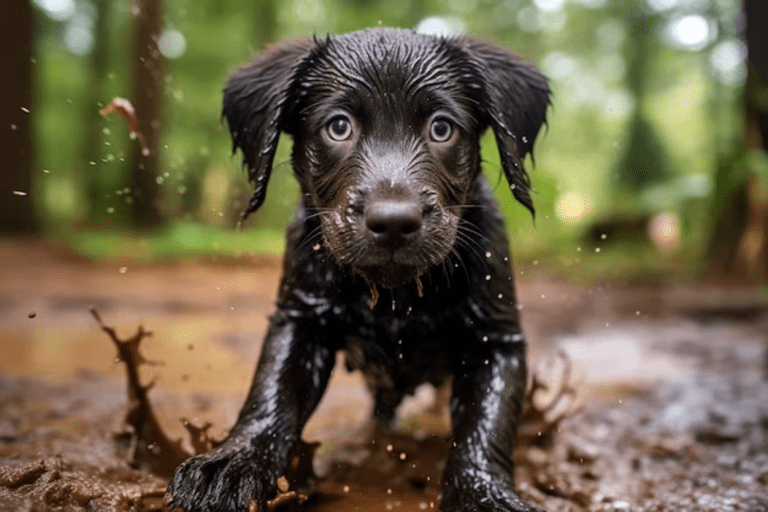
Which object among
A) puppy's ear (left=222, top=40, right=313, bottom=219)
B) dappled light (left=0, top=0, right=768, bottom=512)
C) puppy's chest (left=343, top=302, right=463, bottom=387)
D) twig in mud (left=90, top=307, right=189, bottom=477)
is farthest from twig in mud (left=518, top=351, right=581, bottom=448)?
puppy's ear (left=222, top=40, right=313, bottom=219)

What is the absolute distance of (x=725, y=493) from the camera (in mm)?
3080

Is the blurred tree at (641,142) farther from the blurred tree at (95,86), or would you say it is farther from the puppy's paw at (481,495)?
the puppy's paw at (481,495)

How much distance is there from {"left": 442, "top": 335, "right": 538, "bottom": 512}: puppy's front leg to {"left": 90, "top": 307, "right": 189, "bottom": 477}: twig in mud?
1.29 m

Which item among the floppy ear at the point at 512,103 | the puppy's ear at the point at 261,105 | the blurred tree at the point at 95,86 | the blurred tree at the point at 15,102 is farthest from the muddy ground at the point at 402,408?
the blurred tree at the point at 95,86

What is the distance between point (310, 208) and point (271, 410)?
88 centimetres

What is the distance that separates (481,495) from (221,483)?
0.96 meters

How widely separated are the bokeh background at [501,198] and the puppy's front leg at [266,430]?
2918 mm

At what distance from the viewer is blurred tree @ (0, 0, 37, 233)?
1467cm

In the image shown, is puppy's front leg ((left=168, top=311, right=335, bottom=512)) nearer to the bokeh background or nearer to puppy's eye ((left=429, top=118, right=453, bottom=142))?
puppy's eye ((left=429, top=118, right=453, bottom=142))

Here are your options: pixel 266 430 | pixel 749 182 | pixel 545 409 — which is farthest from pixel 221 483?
pixel 749 182

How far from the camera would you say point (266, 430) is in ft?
8.63

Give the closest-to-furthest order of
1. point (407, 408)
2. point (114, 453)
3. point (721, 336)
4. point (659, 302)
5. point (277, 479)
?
point (277, 479) → point (114, 453) → point (407, 408) → point (721, 336) → point (659, 302)

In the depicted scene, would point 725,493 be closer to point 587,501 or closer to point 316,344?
point 587,501

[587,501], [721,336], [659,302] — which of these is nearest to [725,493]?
[587,501]
